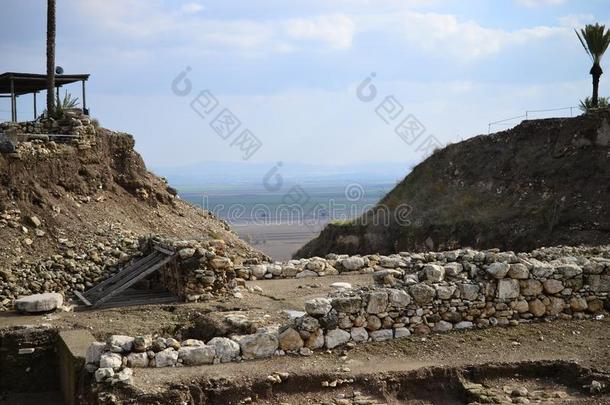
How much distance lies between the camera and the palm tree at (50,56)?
21.4m

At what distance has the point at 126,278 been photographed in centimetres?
1547

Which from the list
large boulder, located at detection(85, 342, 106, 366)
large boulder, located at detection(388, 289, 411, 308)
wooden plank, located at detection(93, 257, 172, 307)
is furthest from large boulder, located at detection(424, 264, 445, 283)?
wooden plank, located at detection(93, 257, 172, 307)

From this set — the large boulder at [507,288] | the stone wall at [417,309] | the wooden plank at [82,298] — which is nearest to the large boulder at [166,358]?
the stone wall at [417,309]

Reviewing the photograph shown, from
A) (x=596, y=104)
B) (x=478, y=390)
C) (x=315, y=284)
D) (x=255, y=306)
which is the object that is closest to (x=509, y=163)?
(x=596, y=104)

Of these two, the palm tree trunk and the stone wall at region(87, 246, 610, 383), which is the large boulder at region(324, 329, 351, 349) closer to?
the stone wall at region(87, 246, 610, 383)

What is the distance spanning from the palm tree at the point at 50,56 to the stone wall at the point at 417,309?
13689 millimetres

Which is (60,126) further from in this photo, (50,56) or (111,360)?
(111,360)

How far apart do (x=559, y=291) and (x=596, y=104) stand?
59.8 ft

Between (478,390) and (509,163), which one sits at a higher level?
(509,163)

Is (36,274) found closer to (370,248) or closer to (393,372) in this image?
(393,372)

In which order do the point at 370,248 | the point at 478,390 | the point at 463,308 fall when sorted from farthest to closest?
the point at 370,248
the point at 463,308
the point at 478,390

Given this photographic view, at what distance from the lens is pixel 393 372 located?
9211 millimetres

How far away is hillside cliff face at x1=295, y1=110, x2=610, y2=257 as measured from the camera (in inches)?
893

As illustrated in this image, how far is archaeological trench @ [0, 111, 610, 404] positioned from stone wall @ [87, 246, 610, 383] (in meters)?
0.02
